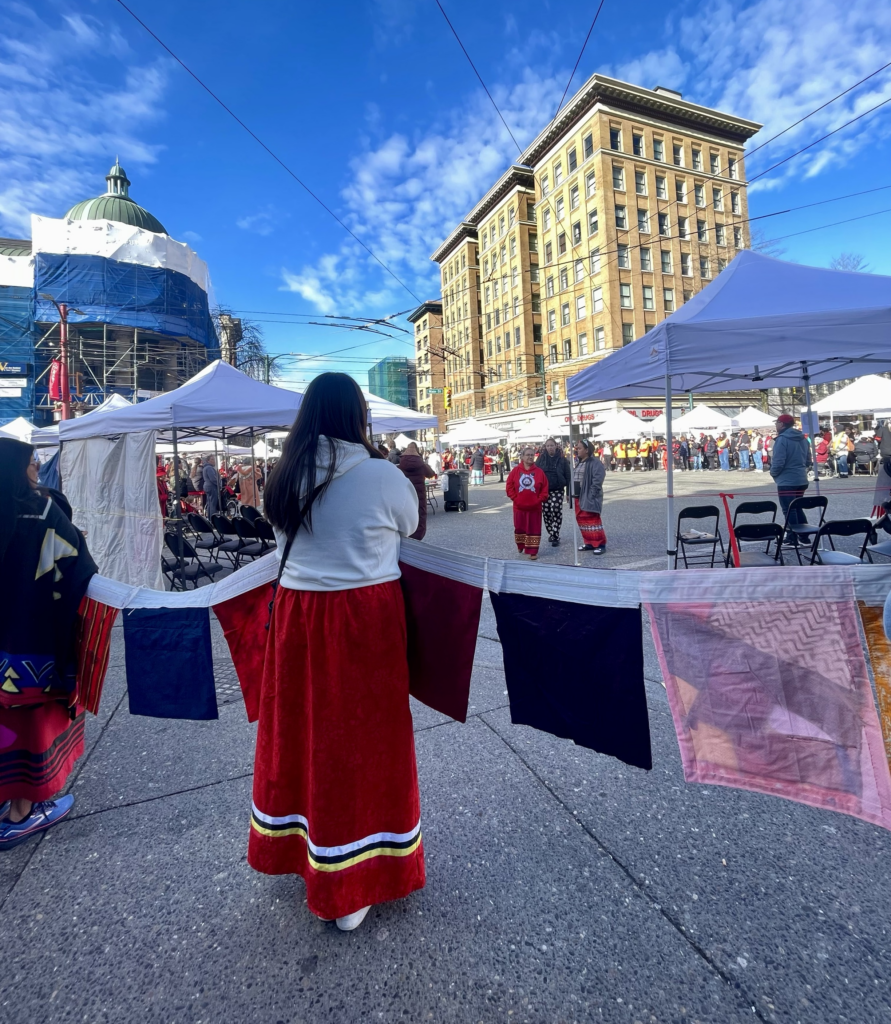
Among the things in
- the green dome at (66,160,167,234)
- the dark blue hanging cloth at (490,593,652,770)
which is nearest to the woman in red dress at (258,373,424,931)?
the dark blue hanging cloth at (490,593,652,770)

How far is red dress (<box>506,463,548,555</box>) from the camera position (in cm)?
864

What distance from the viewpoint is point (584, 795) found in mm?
2646

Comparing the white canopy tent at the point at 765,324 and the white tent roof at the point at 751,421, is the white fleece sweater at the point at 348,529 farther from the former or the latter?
the white tent roof at the point at 751,421

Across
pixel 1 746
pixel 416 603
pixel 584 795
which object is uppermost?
pixel 416 603

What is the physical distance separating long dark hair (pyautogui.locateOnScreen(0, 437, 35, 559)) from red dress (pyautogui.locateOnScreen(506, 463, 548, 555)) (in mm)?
6896

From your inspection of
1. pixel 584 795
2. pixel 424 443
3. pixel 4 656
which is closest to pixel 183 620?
pixel 4 656

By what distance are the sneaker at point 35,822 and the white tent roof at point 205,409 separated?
4839 millimetres

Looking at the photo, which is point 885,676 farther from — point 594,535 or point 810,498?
point 594,535

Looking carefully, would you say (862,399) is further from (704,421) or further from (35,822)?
(35,822)

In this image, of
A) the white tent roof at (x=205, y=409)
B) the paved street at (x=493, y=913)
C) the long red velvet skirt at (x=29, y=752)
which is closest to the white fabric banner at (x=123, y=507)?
the white tent roof at (x=205, y=409)

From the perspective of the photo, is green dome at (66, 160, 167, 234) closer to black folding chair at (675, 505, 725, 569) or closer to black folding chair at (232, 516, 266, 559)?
black folding chair at (232, 516, 266, 559)

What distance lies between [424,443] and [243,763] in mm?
39595

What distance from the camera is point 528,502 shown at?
865 cm

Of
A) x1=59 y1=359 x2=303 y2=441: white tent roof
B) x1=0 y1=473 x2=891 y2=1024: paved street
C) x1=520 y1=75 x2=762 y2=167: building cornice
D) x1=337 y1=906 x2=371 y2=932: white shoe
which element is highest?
x1=520 y1=75 x2=762 y2=167: building cornice
